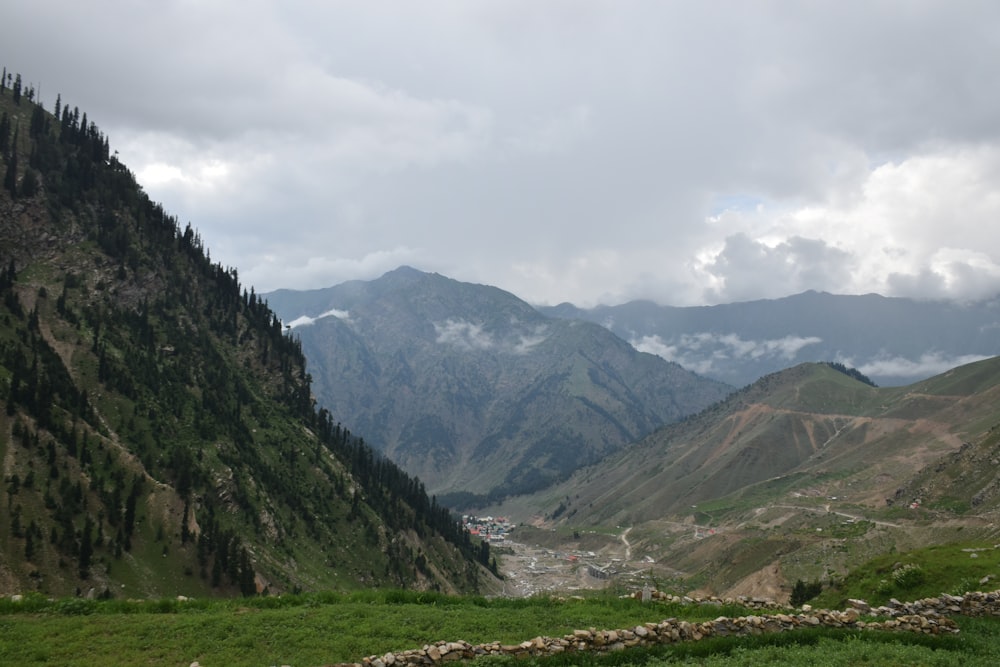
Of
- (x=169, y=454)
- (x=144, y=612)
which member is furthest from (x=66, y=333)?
(x=144, y=612)

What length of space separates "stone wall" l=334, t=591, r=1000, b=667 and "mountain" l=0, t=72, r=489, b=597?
242 feet

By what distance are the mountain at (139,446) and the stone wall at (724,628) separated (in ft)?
242

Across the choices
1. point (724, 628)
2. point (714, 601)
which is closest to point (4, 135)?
point (714, 601)

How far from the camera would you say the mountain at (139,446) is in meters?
88.3

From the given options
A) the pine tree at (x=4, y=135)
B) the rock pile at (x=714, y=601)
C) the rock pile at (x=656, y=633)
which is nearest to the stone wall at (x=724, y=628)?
the rock pile at (x=656, y=633)

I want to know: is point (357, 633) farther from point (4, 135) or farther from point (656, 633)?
point (4, 135)

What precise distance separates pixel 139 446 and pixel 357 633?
11963cm

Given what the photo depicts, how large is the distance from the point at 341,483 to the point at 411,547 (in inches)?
1157

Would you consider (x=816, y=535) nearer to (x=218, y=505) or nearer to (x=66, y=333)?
(x=218, y=505)

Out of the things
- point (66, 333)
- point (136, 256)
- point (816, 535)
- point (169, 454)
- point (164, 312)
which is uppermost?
point (136, 256)

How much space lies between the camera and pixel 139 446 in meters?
123

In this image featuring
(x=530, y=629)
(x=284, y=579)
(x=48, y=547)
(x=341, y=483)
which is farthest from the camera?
(x=341, y=483)

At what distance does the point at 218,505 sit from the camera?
125m

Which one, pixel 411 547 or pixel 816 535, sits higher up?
pixel 816 535
